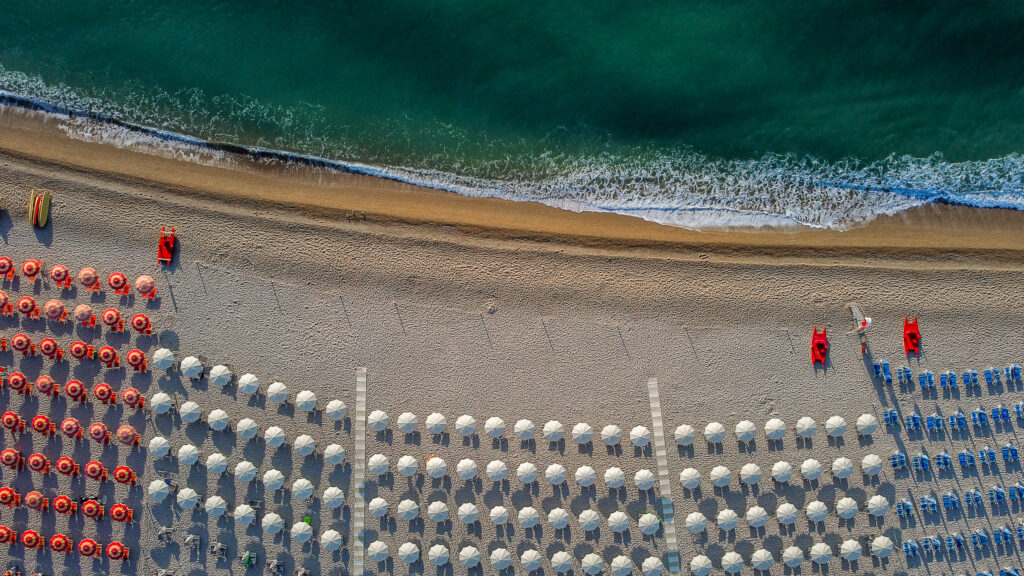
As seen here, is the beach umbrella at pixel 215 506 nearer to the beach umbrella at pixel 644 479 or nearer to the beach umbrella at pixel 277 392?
the beach umbrella at pixel 277 392

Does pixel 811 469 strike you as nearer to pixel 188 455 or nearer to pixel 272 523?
pixel 272 523

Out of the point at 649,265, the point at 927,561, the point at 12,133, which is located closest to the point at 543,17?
the point at 649,265

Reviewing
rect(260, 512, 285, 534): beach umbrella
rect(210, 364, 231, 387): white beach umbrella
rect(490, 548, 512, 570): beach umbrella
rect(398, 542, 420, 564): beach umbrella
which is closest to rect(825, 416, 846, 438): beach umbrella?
rect(490, 548, 512, 570): beach umbrella

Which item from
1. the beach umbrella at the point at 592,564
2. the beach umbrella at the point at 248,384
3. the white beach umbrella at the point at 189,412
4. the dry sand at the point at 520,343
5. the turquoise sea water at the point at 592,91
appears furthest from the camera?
the turquoise sea water at the point at 592,91

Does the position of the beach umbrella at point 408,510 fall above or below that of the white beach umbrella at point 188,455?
below

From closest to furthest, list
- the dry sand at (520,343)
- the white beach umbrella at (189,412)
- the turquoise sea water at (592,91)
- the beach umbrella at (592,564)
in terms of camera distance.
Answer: the beach umbrella at (592,564) → the white beach umbrella at (189,412) → the dry sand at (520,343) → the turquoise sea water at (592,91)

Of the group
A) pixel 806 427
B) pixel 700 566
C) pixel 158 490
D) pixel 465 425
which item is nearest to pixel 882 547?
pixel 806 427

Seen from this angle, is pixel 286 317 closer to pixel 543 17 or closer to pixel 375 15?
pixel 375 15

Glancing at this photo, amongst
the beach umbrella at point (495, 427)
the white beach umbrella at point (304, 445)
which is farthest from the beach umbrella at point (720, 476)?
the white beach umbrella at point (304, 445)
